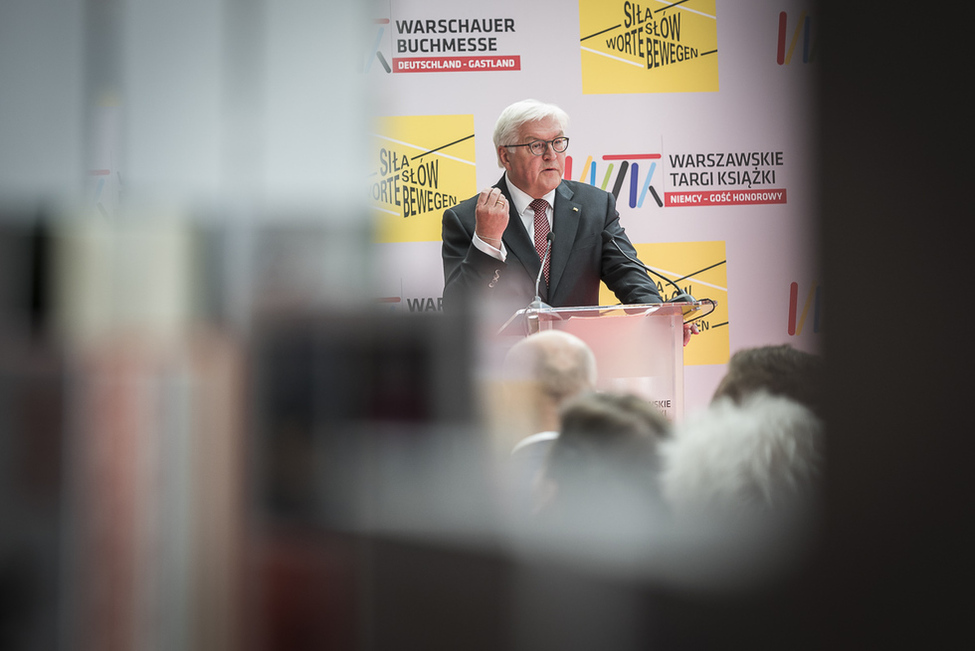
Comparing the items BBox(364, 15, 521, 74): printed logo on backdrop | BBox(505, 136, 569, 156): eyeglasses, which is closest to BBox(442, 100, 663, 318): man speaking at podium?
BBox(505, 136, 569, 156): eyeglasses

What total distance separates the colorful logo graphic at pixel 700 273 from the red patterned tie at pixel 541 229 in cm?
70

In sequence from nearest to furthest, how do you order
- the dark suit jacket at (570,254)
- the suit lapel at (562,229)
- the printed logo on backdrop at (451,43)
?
the dark suit jacket at (570,254)
the suit lapel at (562,229)
the printed logo on backdrop at (451,43)

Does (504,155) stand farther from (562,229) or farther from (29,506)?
(29,506)

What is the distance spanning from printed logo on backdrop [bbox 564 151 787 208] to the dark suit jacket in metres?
0.55

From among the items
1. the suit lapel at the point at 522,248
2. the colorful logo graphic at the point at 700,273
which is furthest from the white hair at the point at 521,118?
the colorful logo graphic at the point at 700,273

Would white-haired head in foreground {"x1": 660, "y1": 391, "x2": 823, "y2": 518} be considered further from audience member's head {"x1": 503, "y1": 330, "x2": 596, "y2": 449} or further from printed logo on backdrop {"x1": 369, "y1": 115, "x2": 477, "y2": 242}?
printed logo on backdrop {"x1": 369, "y1": 115, "x2": 477, "y2": 242}

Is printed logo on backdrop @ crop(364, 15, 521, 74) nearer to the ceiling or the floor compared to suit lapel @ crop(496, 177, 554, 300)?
nearer to the ceiling

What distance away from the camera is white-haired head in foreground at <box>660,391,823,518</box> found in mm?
953

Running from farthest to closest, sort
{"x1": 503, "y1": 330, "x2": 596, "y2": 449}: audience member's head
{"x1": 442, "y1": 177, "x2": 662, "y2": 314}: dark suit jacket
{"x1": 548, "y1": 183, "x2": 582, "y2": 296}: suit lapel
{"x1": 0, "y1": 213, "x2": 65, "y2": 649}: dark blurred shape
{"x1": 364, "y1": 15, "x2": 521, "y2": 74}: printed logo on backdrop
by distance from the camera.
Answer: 1. {"x1": 364, "y1": 15, "x2": 521, "y2": 74}: printed logo on backdrop
2. {"x1": 548, "y1": 183, "x2": 582, "y2": 296}: suit lapel
3. {"x1": 442, "y1": 177, "x2": 662, "y2": 314}: dark suit jacket
4. {"x1": 503, "y1": 330, "x2": 596, "y2": 449}: audience member's head
5. {"x1": 0, "y1": 213, "x2": 65, "y2": 649}: dark blurred shape

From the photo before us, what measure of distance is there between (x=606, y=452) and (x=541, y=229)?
163cm

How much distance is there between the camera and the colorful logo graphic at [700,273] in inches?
126

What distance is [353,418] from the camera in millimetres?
1038

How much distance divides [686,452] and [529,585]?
0.26 m

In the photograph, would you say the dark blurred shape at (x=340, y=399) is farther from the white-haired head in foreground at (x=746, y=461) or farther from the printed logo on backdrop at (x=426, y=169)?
the printed logo on backdrop at (x=426, y=169)
